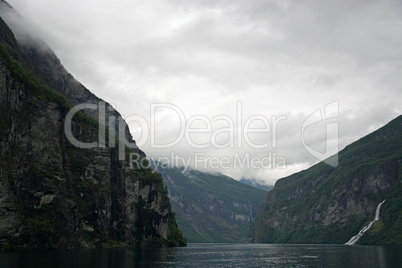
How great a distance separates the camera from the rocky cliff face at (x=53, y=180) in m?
112

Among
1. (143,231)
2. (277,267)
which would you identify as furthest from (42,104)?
(277,267)

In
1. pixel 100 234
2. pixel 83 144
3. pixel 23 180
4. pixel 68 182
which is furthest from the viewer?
pixel 83 144

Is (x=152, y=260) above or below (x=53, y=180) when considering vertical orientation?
below

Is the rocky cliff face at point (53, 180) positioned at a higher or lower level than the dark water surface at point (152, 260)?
higher

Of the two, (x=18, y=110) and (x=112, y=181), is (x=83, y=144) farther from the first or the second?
(x=18, y=110)

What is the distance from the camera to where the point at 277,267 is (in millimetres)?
93625

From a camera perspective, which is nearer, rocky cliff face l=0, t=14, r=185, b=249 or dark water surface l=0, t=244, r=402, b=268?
dark water surface l=0, t=244, r=402, b=268

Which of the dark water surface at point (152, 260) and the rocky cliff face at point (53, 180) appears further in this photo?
the rocky cliff face at point (53, 180)

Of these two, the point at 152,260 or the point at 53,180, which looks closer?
the point at 152,260

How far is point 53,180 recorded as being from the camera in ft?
434

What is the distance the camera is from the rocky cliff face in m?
112

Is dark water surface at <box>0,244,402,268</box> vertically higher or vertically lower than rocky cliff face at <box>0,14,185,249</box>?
lower

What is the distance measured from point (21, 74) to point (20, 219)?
5420 centimetres

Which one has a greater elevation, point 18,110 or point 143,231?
point 18,110
